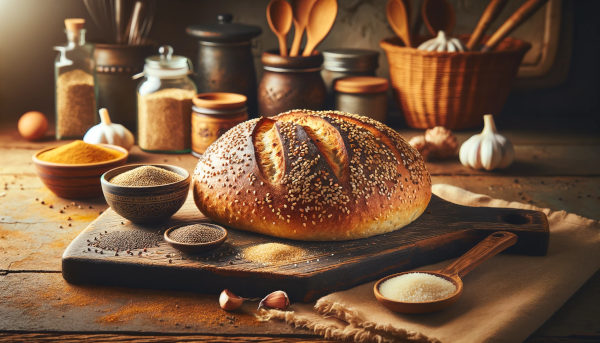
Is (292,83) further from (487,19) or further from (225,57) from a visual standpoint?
(487,19)

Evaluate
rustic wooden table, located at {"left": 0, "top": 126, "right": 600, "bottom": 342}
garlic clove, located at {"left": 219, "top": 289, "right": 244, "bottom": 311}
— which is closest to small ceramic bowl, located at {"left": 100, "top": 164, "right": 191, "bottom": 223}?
rustic wooden table, located at {"left": 0, "top": 126, "right": 600, "bottom": 342}

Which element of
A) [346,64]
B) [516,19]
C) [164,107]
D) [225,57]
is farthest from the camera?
[346,64]

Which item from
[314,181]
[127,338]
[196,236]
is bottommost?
[127,338]

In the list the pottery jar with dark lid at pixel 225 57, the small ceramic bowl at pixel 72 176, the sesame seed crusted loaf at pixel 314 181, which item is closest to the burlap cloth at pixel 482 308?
the sesame seed crusted loaf at pixel 314 181

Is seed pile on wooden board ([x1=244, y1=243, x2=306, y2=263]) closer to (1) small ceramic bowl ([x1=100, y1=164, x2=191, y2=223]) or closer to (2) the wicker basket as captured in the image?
(1) small ceramic bowl ([x1=100, y1=164, x2=191, y2=223])

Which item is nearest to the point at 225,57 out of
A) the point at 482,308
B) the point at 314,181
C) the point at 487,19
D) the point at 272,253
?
the point at 487,19

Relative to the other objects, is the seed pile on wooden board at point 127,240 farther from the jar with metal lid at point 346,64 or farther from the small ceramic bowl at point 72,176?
the jar with metal lid at point 346,64
